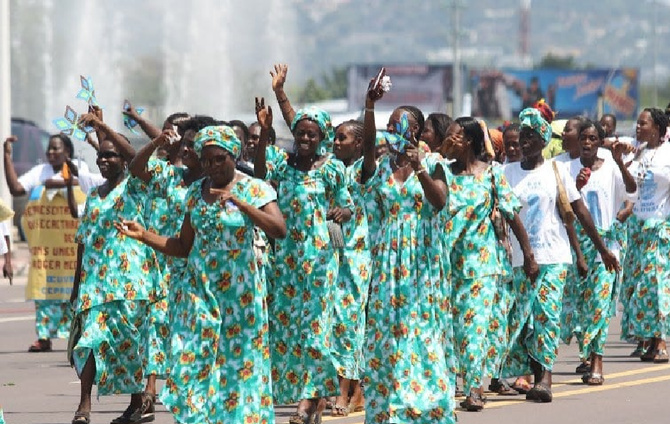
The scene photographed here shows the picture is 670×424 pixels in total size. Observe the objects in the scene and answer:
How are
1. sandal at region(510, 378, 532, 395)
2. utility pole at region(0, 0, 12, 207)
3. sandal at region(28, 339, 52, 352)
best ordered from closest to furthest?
sandal at region(510, 378, 532, 395), sandal at region(28, 339, 52, 352), utility pole at region(0, 0, 12, 207)

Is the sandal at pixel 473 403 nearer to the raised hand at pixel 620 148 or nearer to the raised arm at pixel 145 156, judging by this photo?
the raised arm at pixel 145 156

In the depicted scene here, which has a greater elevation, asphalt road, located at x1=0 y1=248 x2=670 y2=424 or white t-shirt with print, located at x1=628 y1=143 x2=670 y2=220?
white t-shirt with print, located at x1=628 y1=143 x2=670 y2=220

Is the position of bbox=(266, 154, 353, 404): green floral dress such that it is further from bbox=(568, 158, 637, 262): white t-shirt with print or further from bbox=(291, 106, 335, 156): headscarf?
bbox=(568, 158, 637, 262): white t-shirt with print

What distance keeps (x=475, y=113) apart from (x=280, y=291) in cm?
6544

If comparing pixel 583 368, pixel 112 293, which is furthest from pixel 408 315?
pixel 583 368

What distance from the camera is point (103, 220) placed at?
11.9m

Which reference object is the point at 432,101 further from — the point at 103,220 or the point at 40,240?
the point at 103,220

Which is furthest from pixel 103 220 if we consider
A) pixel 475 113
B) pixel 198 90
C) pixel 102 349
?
pixel 475 113

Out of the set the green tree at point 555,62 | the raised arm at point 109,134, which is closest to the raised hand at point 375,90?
the raised arm at point 109,134

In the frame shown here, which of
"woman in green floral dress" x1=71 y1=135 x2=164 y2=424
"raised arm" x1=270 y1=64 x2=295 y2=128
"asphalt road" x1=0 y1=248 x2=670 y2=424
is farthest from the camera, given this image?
"asphalt road" x1=0 y1=248 x2=670 y2=424

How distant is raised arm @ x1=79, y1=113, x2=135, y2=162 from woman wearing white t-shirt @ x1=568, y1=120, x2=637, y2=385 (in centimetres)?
382

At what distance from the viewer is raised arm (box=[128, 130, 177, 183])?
11.3m

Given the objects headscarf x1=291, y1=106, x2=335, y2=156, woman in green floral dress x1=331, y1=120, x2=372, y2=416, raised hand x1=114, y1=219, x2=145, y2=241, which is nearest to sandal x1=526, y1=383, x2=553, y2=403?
woman in green floral dress x1=331, y1=120, x2=372, y2=416

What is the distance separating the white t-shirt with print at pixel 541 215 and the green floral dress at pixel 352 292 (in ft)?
3.73
